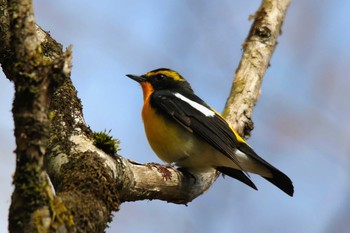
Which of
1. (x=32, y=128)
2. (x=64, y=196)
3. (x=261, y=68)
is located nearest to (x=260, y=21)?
(x=261, y=68)

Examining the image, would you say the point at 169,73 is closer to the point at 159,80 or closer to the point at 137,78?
the point at 159,80

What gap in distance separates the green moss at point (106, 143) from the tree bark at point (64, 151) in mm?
34

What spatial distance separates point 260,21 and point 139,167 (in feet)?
7.42

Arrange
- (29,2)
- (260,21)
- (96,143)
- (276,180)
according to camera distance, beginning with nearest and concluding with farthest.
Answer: (29,2)
(96,143)
(276,180)
(260,21)

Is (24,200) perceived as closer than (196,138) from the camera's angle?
Yes

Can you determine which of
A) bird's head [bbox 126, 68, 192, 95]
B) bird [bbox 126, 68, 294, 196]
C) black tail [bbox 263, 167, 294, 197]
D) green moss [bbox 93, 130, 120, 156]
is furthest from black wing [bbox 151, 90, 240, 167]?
green moss [bbox 93, 130, 120, 156]

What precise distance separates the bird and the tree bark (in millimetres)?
144

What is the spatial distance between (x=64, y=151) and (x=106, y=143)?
0.74 ft

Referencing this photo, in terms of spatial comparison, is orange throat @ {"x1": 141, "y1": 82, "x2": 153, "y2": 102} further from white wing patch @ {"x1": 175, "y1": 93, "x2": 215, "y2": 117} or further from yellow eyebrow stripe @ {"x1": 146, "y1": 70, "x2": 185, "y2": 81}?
white wing patch @ {"x1": 175, "y1": 93, "x2": 215, "y2": 117}

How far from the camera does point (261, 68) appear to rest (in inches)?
194

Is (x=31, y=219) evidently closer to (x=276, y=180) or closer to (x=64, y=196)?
(x=64, y=196)

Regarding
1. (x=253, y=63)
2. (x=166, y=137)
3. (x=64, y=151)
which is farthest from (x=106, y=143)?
(x=253, y=63)

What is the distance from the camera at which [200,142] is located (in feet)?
15.6

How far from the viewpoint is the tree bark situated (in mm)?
2094
